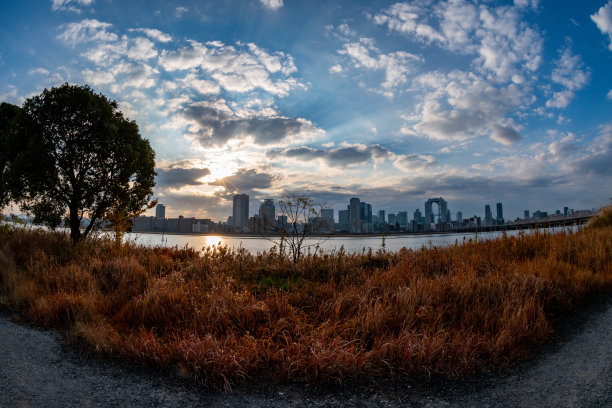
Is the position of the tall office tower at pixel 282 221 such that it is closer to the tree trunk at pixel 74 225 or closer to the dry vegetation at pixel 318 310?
the dry vegetation at pixel 318 310

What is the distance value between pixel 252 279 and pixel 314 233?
132 inches

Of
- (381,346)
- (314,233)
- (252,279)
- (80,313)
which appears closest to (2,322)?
(80,313)

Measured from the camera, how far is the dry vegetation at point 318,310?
171 inches

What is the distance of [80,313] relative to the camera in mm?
5930

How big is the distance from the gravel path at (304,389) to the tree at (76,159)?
9512mm

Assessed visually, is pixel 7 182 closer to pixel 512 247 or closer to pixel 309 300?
pixel 309 300

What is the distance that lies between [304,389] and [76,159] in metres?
13.0

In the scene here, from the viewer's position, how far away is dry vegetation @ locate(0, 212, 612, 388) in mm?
4352

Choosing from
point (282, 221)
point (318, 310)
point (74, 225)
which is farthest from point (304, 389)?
point (74, 225)

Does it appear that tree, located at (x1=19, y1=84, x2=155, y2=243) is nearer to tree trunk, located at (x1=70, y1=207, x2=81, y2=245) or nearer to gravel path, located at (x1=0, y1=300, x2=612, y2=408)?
tree trunk, located at (x1=70, y1=207, x2=81, y2=245)

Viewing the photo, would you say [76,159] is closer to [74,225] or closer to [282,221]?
[74,225]

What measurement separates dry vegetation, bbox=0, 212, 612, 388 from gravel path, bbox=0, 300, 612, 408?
19 centimetres

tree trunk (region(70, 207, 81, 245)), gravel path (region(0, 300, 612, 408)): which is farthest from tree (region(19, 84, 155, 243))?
gravel path (region(0, 300, 612, 408))

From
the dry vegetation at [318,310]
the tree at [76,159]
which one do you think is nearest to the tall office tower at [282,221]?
the dry vegetation at [318,310]
